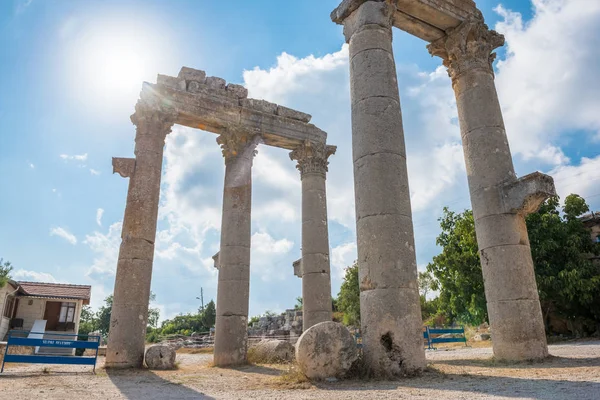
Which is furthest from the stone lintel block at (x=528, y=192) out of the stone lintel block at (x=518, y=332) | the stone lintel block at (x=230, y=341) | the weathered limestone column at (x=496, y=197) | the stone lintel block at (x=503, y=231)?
the stone lintel block at (x=230, y=341)

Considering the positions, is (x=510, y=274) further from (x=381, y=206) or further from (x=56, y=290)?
(x=56, y=290)

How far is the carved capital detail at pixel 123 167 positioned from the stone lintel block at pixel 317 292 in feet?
26.1

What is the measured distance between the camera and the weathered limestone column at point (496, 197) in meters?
10.1

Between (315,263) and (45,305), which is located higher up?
(315,263)

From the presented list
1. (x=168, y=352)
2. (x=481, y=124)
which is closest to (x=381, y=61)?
(x=481, y=124)

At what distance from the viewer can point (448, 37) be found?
13.1 meters

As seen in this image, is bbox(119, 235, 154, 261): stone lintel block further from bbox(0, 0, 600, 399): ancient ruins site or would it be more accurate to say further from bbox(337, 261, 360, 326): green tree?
bbox(337, 261, 360, 326): green tree

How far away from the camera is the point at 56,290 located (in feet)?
108

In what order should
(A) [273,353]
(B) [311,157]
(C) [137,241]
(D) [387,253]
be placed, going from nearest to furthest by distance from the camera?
(D) [387,253] → (C) [137,241] → (A) [273,353] → (B) [311,157]

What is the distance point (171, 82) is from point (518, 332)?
1449 cm

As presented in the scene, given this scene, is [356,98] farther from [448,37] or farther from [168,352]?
[168,352]

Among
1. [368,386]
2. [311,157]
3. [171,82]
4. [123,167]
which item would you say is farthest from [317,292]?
[171,82]

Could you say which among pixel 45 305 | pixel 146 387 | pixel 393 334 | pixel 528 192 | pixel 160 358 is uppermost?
pixel 528 192

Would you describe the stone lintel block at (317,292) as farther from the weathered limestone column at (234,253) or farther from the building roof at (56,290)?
the building roof at (56,290)
